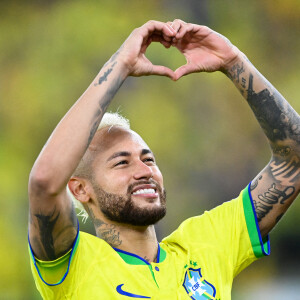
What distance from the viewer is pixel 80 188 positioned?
2.44 metres

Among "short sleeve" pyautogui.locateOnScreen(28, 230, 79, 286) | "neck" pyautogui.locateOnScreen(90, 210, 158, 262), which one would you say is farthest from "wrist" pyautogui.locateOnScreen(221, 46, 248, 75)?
"short sleeve" pyautogui.locateOnScreen(28, 230, 79, 286)

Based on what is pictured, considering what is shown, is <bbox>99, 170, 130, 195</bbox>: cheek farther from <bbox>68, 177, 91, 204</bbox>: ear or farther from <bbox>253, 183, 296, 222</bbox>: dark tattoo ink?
<bbox>253, 183, 296, 222</bbox>: dark tattoo ink

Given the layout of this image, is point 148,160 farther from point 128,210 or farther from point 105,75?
point 105,75

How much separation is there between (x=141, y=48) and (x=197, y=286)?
3.01ft

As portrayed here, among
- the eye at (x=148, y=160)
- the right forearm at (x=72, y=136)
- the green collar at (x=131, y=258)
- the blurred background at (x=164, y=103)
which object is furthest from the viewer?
the blurred background at (x=164, y=103)

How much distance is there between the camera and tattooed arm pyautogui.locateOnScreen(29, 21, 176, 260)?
185 centimetres

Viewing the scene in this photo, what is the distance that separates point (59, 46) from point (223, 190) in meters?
2.20

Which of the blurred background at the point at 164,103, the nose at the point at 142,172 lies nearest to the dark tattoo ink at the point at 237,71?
the nose at the point at 142,172

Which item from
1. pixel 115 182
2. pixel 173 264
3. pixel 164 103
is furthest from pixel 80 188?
pixel 164 103

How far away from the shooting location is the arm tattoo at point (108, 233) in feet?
7.52

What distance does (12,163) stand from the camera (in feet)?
17.7

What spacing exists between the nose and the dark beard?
2 centimetres

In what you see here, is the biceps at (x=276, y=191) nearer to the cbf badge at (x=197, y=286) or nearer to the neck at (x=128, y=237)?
the cbf badge at (x=197, y=286)

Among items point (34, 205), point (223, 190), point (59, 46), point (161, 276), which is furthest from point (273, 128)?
point (59, 46)
